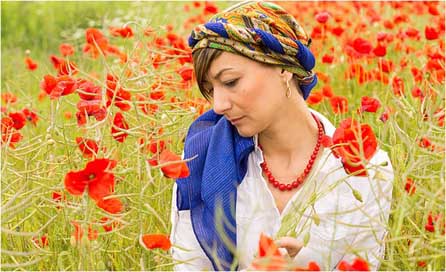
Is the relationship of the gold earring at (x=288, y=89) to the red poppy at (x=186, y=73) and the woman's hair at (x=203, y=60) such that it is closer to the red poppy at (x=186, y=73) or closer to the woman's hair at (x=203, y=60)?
the woman's hair at (x=203, y=60)

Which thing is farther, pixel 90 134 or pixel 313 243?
pixel 90 134

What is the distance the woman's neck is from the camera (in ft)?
6.52

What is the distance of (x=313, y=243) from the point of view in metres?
1.93

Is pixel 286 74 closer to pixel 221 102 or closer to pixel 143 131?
pixel 221 102

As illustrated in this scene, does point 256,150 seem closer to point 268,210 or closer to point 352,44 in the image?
point 268,210

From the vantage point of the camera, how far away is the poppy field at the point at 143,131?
1.47 metres

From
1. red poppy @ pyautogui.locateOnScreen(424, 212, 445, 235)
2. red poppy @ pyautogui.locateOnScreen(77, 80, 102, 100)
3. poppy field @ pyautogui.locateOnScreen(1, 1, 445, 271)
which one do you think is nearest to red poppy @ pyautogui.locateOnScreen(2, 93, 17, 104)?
poppy field @ pyautogui.locateOnScreen(1, 1, 445, 271)

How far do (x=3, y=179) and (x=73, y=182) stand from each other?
0.49 meters

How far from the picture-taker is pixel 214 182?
6.44ft

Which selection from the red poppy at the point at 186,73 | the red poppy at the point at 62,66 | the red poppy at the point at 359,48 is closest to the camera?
the red poppy at the point at 62,66

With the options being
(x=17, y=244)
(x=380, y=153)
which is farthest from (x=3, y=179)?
(x=380, y=153)

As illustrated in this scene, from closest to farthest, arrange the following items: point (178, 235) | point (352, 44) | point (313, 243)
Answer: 1. point (313, 243)
2. point (178, 235)
3. point (352, 44)

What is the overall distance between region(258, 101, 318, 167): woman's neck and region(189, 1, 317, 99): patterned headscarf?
0.28 feet

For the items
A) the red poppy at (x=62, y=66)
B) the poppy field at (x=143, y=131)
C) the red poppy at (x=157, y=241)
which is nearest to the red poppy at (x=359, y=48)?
the poppy field at (x=143, y=131)
